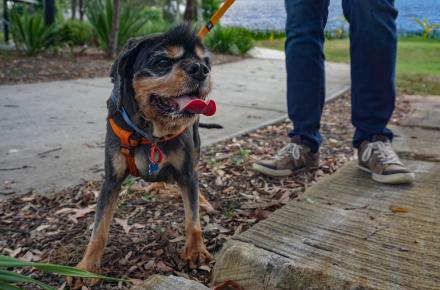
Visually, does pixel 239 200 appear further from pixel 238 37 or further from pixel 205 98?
pixel 238 37

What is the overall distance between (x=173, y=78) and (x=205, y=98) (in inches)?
9.1

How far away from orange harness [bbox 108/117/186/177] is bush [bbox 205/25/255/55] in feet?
39.1

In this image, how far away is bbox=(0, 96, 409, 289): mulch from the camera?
232 cm

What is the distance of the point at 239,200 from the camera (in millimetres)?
3027

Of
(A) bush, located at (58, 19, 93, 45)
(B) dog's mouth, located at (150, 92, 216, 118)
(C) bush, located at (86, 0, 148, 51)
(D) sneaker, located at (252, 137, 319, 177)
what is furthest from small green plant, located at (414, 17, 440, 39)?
(A) bush, located at (58, 19, 93, 45)

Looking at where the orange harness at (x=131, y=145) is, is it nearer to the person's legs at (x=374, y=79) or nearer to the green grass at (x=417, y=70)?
the person's legs at (x=374, y=79)

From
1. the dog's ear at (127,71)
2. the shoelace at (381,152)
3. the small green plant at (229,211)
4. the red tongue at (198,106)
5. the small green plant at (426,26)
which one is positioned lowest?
the small green plant at (229,211)

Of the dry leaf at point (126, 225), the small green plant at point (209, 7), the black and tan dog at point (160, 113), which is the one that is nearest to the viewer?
the black and tan dog at point (160, 113)

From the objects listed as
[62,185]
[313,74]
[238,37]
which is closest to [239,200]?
[313,74]

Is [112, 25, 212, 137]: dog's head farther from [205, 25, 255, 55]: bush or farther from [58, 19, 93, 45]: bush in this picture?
[205, 25, 255, 55]: bush

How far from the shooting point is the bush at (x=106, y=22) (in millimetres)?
10906

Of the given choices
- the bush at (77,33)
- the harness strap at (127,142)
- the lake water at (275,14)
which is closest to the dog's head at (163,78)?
the harness strap at (127,142)

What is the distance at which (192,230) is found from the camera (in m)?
2.34

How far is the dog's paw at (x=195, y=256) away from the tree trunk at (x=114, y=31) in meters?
8.59
